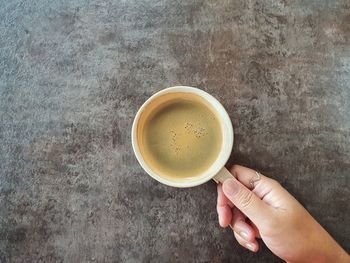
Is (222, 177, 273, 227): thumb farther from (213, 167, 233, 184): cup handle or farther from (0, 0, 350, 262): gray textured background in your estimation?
(0, 0, 350, 262): gray textured background

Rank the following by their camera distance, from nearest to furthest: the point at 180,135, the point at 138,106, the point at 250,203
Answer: the point at 250,203
the point at 180,135
the point at 138,106

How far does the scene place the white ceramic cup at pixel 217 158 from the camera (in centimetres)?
91

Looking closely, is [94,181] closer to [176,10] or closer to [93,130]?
[93,130]

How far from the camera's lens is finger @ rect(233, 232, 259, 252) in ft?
3.13

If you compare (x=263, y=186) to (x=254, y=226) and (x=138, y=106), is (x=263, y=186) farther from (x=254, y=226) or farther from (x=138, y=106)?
(x=138, y=106)

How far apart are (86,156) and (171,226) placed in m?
0.27

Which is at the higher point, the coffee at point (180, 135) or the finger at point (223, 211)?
the coffee at point (180, 135)

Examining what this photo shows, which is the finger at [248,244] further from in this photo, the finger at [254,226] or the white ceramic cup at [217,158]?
the white ceramic cup at [217,158]

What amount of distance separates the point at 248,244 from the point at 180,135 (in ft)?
0.97

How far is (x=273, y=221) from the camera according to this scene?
2.88ft

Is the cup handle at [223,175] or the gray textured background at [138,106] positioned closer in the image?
the cup handle at [223,175]

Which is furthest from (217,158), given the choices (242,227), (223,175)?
(242,227)

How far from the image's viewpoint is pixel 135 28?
43.6 inches

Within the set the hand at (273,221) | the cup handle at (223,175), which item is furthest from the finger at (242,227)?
the cup handle at (223,175)
